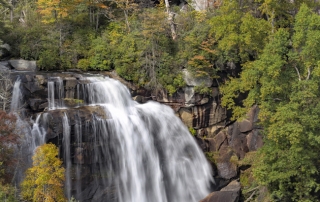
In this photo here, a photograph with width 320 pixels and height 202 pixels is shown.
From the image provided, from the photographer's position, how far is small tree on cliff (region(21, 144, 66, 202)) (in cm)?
1506

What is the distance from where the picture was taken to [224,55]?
83.2 feet

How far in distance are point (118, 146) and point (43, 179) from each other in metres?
5.99

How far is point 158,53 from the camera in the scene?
86.0ft

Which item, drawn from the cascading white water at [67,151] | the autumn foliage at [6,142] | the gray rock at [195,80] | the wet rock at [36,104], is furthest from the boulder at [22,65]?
the gray rock at [195,80]

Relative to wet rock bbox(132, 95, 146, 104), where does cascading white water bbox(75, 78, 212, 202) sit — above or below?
below

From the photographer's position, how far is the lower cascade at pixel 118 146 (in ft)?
61.7

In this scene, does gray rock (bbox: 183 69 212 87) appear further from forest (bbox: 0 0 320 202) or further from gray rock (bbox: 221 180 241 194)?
gray rock (bbox: 221 180 241 194)

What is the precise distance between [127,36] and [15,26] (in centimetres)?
1004

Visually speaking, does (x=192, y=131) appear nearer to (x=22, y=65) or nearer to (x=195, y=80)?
(x=195, y=80)

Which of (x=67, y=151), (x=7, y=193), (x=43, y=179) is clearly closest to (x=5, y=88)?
(x=67, y=151)

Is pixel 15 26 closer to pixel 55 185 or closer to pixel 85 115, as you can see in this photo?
pixel 85 115

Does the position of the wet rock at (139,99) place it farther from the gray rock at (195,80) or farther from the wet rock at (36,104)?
the wet rock at (36,104)

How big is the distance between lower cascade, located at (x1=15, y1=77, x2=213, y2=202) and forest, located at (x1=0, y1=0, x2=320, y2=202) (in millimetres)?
3008

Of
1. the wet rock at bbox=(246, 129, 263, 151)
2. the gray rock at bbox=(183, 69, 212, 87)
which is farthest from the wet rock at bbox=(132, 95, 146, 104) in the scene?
the wet rock at bbox=(246, 129, 263, 151)
